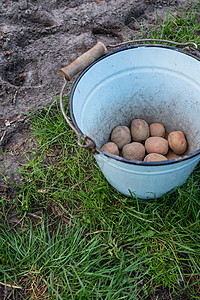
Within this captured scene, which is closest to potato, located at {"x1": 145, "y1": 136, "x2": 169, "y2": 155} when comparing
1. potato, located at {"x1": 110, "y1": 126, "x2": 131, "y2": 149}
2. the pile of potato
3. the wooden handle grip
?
the pile of potato

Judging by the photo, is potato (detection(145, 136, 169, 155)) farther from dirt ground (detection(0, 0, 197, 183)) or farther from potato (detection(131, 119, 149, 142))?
dirt ground (detection(0, 0, 197, 183))

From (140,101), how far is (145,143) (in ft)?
0.96

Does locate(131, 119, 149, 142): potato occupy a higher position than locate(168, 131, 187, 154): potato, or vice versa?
locate(168, 131, 187, 154): potato

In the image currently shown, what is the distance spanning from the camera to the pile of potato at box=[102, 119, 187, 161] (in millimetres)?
1571

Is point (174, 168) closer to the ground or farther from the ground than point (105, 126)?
farther from the ground

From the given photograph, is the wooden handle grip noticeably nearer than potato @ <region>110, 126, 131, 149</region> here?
Yes

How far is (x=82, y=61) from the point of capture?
134cm

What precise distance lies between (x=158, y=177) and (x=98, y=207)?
16.7 inches

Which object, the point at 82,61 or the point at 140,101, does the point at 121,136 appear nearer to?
the point at 140,101

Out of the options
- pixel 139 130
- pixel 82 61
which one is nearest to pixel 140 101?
pixel 139 130

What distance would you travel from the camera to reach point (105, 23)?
2297 millimetres

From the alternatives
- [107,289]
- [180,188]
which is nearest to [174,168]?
[180,188]

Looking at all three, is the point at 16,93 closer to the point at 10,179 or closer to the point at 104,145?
the point at 10,179

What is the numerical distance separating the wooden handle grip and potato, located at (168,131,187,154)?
23.8 inches
